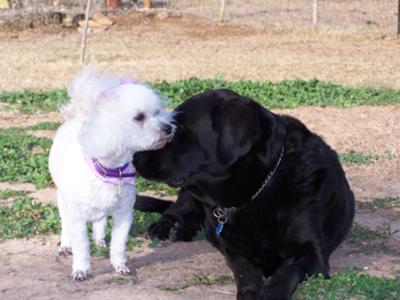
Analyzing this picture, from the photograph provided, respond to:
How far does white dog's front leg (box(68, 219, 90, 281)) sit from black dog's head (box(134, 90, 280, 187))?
0.55 metres

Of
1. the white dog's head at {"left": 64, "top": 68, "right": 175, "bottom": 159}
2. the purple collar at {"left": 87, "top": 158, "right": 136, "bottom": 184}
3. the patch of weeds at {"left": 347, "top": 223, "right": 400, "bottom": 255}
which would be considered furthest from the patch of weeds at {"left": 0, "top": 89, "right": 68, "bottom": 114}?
the white dog's head at {"left": 64, "top": 68, "right": 175, "bottom": 159}

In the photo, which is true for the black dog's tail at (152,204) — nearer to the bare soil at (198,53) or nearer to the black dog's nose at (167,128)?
the black dog's nose at (167,128)

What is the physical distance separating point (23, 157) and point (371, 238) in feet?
11.9

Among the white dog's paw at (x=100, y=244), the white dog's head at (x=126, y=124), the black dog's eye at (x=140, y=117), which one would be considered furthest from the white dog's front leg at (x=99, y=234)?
the black dog's eye at (x=140, y=117)

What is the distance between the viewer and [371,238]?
252 inches

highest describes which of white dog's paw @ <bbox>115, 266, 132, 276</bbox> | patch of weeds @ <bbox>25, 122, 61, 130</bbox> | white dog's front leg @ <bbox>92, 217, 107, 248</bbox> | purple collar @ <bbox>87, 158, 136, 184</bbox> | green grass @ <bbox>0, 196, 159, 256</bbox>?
purple collar @ <bbox>87, 158, 136, 184</bbox>

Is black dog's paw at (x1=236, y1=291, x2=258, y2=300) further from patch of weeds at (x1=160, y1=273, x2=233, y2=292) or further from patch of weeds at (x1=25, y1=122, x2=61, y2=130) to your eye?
patch of weeds at (x1=25, y1=122, x2=61, y2=130)

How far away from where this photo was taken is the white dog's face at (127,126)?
488 cm

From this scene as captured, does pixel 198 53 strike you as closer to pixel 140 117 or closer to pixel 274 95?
pixel 274 95

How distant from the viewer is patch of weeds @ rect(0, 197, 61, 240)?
6484mm

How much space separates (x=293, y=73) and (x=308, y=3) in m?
12.5

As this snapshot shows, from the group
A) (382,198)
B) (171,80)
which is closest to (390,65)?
(171,80)

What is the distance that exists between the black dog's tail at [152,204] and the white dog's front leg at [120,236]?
1.47 meters

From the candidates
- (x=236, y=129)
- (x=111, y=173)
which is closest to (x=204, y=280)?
(x=111, y=173)
